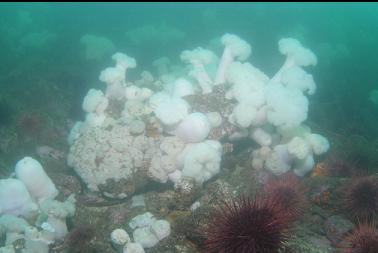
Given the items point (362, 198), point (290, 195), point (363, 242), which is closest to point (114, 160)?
point (290, 195)

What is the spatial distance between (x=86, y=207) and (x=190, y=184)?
101 inches

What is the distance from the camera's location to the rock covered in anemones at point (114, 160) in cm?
738

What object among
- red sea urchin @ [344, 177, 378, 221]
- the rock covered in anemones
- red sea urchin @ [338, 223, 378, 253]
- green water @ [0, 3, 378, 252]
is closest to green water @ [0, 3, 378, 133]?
green water @ [0, 3, 378, 252]

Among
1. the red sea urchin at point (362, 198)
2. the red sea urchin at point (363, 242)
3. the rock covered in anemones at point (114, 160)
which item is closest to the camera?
the red sea urchin at point (363, 242)

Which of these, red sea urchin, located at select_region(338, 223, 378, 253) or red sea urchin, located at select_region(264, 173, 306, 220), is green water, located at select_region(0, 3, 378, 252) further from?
red sea urchin, located at select_region(338, 223, 378, 253)

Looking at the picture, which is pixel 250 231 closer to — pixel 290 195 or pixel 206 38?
pixel 290 195

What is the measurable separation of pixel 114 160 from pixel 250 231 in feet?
14.2

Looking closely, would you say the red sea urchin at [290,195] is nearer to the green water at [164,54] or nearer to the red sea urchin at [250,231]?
the green water at [164,54]

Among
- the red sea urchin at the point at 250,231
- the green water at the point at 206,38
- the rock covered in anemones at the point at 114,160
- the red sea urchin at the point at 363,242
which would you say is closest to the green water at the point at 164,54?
the green water at the point at 206,38

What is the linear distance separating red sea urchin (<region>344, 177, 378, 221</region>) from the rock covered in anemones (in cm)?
412

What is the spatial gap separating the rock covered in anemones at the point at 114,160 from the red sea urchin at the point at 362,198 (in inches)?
162

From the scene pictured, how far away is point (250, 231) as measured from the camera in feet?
12.6

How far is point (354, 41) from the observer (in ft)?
93.6

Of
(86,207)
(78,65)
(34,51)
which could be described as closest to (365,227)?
(86,207)
